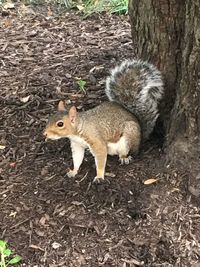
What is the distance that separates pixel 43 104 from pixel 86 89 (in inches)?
15.0

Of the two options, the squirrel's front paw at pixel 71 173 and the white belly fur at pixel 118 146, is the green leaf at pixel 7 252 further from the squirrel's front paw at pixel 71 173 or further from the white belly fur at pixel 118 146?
the white belly fur at pixel 118 146

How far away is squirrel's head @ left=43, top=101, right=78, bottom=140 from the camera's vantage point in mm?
3362

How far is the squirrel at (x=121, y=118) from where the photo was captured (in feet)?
11.6

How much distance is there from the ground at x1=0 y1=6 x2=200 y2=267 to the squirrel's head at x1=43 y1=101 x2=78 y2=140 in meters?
0.38

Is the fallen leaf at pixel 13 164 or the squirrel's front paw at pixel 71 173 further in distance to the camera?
the fallen leaf at pixel 13 164

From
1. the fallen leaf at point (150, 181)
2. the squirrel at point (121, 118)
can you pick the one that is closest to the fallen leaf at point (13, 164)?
the squirrel at point (121, 118)

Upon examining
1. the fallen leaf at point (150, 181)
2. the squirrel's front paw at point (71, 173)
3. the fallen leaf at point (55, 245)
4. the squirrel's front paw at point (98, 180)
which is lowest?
the fallen leaf at point (55, 245)

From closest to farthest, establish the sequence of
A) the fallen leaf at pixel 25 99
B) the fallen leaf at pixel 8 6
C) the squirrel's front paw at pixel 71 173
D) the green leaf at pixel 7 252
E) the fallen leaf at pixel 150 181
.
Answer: the green leaf at pixel 7 252
the fallen leaf at pixel 150 181
the squirrel's front paw at pixel 71 173
the fallen leaf at pixel 25 99
the fallen leaf at pixel 8 6

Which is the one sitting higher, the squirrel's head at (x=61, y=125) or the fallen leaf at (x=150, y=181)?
the squirrel's head at (x=61, y=125)

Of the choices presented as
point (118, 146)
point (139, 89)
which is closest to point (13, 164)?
point (118, 146)

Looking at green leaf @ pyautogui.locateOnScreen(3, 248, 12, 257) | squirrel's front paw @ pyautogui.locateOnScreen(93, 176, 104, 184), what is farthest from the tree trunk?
green leaf @ pyautogui.locateOnScreen(3, 248, 12, 257)

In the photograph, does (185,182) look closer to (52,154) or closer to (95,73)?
(52,154)

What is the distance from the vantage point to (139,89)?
3748 mm

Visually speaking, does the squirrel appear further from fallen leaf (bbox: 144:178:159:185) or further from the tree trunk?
fallen leaf (bbox: 144:178:159:185)
